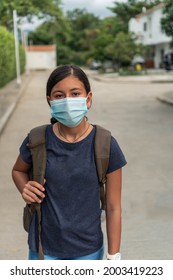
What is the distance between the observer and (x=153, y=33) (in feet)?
171

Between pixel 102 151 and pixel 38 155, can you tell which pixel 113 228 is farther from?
pixel 38 155

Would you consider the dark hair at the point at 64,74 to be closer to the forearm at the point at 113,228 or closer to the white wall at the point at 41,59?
the forearm at the point at 113,228

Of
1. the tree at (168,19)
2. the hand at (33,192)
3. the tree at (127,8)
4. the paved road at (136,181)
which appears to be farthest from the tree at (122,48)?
the hand at (33,192)

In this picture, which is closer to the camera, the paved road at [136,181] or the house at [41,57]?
the paved road at [136,181]

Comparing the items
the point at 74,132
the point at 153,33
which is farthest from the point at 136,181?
the point at 153,33

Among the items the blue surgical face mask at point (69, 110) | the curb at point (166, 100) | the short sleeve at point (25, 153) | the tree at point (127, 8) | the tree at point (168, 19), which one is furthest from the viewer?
the tree at point (127, 8)

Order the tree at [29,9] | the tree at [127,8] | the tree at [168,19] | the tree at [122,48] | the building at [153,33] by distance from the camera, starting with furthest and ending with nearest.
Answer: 1. the tree at [127,8]
2. the building at [153,33]
3. the tree at [122,48]
4. the tree at [29,9]
5. the tree at [168,19]

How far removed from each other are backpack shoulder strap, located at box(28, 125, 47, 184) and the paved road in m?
2.22

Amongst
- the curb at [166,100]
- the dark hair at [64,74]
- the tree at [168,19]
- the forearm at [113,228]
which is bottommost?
the curb at [166,100]

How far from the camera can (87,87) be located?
208cm

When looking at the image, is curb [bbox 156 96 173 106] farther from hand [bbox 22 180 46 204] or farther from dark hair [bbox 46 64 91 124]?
hand [bbox 22 180 46 204]

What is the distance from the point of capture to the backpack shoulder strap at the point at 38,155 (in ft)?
6.64

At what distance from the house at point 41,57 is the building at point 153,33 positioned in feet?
51.6
